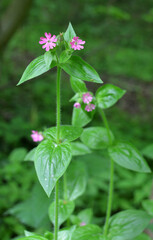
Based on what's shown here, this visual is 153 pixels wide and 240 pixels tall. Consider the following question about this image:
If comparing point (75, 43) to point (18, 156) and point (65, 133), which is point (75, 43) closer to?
point (65, 133)

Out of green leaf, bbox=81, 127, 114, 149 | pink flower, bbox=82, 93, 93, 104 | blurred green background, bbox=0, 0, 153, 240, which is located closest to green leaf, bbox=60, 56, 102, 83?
pink flower, bbox=82, 93, 93, 104

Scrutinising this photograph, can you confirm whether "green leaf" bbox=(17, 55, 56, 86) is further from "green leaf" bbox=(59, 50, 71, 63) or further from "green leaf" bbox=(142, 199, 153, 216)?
"green leaf" bbox=(142, 199, 153, 216)

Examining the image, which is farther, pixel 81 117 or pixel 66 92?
pixel 66 92

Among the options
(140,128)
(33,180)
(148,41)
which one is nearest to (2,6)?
(140,128)

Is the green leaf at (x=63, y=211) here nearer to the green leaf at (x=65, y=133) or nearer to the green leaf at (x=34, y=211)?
the green leaf at (x=65, y=133)

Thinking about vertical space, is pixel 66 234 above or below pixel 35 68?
below

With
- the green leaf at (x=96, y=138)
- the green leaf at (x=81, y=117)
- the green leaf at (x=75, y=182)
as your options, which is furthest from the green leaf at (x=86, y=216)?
the green leaf at (x=81, y=117)

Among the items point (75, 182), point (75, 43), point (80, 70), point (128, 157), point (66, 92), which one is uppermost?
point (66, 92)

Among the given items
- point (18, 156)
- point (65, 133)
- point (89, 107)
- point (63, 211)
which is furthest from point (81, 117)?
point (18, 156)
